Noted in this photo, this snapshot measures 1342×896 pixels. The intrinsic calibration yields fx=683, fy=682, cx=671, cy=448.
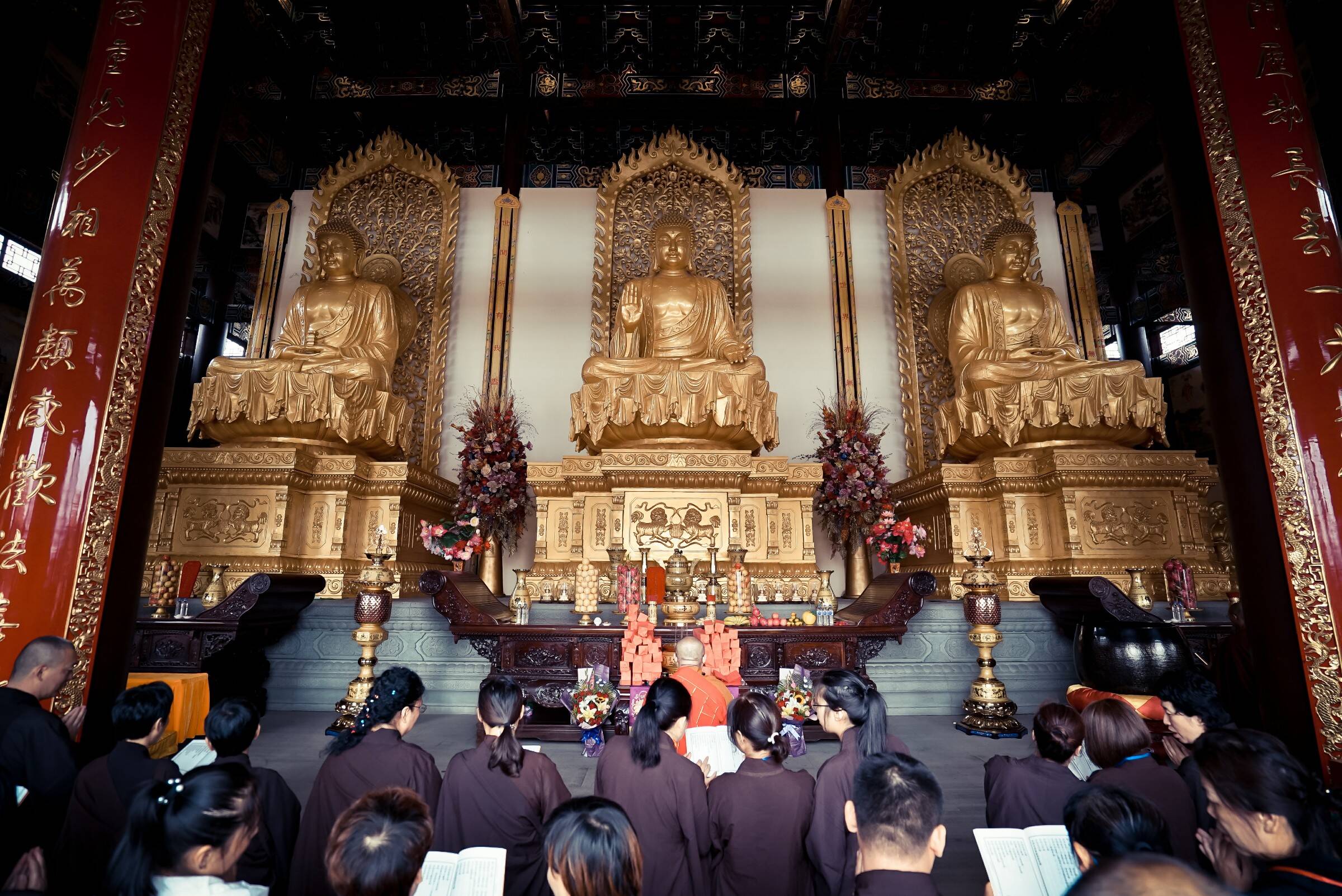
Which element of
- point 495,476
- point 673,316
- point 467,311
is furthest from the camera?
point 467,311

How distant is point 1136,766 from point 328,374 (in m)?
6.68

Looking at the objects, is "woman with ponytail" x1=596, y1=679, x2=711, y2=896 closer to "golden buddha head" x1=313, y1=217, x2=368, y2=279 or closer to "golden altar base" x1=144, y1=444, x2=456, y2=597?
"golden altar base" x1=144, y1=444, x2=456, y2=597

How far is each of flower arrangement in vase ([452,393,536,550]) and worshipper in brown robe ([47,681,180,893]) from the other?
461 cm

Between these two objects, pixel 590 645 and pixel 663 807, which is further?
pixel 590 645

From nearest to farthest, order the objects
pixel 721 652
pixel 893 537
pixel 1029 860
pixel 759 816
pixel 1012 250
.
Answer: pixel 1029 860 < pixel 759 816 < pixel 721 652 < pixel 893 537 < pixel 1012 250

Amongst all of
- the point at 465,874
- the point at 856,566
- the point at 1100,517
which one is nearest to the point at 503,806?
the point at 465,874

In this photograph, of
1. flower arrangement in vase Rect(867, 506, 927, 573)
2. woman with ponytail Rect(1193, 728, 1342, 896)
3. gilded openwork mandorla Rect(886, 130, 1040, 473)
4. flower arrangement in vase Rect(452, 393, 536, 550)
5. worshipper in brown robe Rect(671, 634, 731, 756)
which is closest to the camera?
woman with ponytail Rect(1193, 728, 1342, 896)

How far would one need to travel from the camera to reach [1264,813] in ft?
4.33

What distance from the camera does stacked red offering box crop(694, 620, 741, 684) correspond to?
3359 mm

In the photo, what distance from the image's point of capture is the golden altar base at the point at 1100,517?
228 inches

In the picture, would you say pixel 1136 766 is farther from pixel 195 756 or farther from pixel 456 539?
pixel 456 539

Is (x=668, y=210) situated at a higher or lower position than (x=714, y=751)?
higher

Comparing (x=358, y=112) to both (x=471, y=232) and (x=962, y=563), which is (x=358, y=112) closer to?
(x=471, y=232)

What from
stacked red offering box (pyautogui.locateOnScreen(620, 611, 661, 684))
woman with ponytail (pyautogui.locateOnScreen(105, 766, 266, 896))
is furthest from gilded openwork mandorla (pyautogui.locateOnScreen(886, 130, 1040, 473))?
woman with ponytail (pyautogui.locateOnScreen(105, 766, 266, 896))
